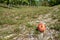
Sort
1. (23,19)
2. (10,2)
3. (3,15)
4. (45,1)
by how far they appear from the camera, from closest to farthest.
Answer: (23,19)
(3,15)
(10,2)
(45,1)

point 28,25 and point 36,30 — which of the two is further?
point 28,25

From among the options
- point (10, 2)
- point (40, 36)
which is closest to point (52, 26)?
point (40, 36)

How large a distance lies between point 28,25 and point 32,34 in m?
0.50

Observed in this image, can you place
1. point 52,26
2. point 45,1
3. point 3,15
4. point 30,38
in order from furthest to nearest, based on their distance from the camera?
point 45,1 → point 3,15 → point 52,26 → point 30,38

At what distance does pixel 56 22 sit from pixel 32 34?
894 mm

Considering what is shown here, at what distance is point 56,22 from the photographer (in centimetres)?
434

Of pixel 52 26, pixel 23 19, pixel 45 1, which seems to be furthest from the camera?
pixel 45 1

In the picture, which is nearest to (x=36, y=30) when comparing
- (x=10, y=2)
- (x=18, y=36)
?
(x=18, y=36)

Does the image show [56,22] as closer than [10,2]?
Yes

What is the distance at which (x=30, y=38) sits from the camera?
3648 mm

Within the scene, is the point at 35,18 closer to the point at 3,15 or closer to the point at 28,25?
the point at 28,25

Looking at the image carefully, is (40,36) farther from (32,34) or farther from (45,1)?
(45,1)

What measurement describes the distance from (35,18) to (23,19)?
1.14ft

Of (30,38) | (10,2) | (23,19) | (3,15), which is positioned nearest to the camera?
(30,38)
